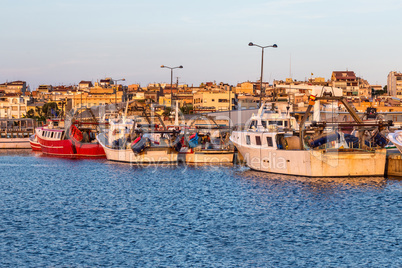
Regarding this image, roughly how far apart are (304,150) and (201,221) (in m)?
15.8

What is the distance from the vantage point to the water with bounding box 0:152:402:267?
27.9 m

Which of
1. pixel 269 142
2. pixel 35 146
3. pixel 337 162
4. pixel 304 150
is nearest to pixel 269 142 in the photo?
pixel 269 142

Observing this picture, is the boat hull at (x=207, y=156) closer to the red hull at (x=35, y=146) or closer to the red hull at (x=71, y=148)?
the red hull at (x=71, y=148)

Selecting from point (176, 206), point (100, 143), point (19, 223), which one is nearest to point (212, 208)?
point (176, 206)

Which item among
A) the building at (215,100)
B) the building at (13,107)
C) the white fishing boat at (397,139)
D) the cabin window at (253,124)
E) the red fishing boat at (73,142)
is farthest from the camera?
the building at (13,107)

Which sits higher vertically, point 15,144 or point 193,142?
point 193,142

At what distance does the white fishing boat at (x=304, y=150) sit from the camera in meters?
47.8

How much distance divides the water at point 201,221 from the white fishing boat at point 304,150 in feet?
3.20

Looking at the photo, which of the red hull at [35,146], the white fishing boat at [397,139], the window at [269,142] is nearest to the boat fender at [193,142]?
the window at [269,142]

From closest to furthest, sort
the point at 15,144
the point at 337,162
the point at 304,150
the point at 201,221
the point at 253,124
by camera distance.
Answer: the point at 201,221
the point at 337,162
the point at 304,150
the point at 253,124
the point at 15,144

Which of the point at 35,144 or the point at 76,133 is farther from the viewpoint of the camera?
the point at 35,144

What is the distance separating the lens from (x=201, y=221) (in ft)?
116

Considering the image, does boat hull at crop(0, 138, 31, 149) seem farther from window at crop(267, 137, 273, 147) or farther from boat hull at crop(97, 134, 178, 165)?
window at crop(267, 137, 273, 147)

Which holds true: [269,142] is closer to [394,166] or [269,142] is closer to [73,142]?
[394,166]
